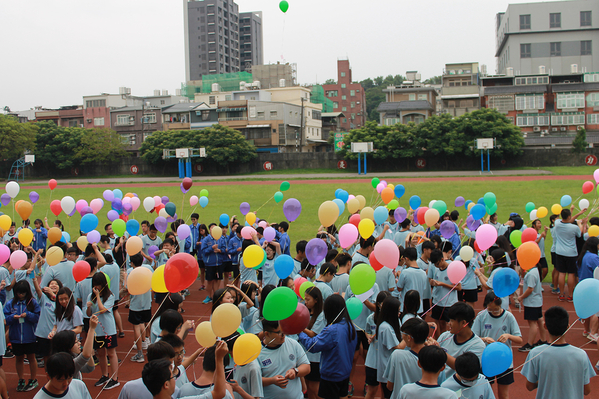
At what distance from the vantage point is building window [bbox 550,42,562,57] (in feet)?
188

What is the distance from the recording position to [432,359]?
123 inches

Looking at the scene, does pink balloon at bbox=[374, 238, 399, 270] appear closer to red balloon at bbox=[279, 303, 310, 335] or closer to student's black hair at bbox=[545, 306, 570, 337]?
red balloon at bbox=[279, 303, 310, 335]

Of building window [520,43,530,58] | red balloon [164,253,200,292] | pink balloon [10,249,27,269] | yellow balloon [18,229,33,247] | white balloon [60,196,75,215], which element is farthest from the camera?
building window [520,43,530,58]

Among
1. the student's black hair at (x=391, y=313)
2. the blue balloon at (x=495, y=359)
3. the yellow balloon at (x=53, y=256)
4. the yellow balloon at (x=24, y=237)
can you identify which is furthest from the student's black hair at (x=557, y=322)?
the yellow balloon at (x=24, y=237)

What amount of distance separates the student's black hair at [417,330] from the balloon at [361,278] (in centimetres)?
89

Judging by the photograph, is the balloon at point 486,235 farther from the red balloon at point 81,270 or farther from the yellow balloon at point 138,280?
the red balloon at point 81,270

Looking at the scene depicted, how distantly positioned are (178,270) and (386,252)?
2.31 meters

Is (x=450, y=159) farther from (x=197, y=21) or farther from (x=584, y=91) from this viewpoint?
(x=197, y=21)

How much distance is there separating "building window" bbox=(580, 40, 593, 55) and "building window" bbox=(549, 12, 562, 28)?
3.59 m

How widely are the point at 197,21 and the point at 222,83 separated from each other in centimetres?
2430

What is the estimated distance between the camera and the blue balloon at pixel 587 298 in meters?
3.71

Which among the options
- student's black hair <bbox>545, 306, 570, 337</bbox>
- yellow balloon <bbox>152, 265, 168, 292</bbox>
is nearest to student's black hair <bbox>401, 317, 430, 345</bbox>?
student's black hair <bbox>545, 306, 570, 337</bbox>

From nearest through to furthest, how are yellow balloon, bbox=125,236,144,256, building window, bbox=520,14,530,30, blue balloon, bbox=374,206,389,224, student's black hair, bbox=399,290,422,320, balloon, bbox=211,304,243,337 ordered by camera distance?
balloon, bbox=211,304,243,337
student's black hair, bbox=399,290,422,320
yellow balloon, bbox=125,236,144,256
blue balloon, bbox=374,206,389,224
building window, bbox=520,14,530,30

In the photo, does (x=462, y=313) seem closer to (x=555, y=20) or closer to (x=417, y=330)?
(x=417, y=330)
